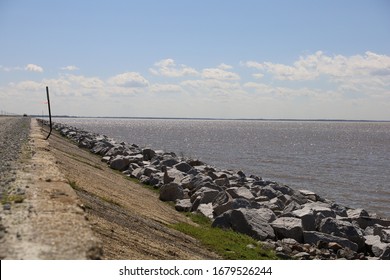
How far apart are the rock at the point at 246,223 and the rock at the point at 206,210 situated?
1427mm

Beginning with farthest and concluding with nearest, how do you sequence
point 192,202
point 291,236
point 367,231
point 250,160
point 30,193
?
point 250,160 → point 192,202 → point 367,231 → point 291,236 → point 30,193

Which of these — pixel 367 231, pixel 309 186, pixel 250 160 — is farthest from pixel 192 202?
pixel 250 160

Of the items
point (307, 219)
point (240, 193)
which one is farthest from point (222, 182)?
point (307, 219)

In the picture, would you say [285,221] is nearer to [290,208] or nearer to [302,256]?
[302,256]

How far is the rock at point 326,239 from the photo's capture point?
1355 cm

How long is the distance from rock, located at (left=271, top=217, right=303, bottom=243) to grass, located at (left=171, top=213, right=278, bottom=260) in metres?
1.24

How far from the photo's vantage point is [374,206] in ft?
80.3

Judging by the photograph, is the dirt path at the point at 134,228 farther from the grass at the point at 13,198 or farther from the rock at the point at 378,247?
the rock at the point at 378,247

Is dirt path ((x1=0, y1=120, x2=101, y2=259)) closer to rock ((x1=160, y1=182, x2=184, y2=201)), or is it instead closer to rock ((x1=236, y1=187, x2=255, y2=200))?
rock ((x1=160, y1=182, x2=184, y2=201))

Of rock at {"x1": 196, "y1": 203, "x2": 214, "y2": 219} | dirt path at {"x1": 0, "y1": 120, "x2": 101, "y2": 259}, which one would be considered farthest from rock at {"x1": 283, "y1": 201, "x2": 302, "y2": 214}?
dirt path at {"x1": 0, "y1": 120, "x2": 101, "y2": 259}

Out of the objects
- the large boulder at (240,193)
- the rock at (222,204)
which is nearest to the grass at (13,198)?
the rock at (222,204)
